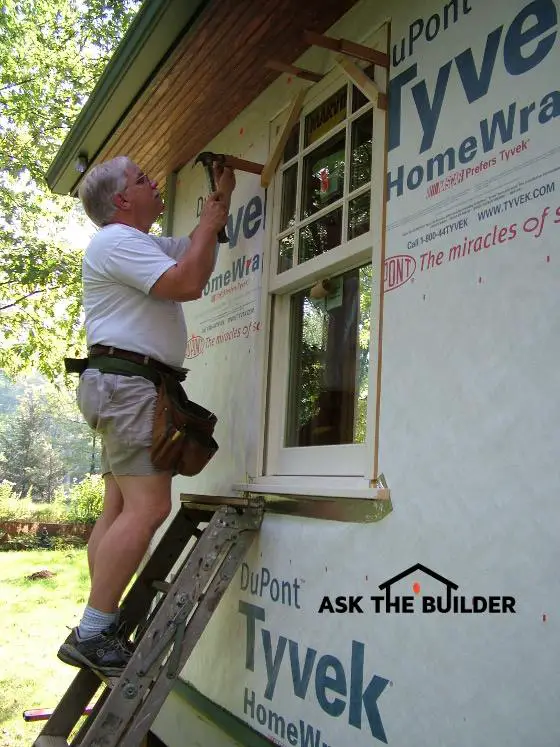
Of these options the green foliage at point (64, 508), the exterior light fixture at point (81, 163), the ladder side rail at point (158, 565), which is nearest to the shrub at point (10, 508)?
the green foliage at point (64, 508)

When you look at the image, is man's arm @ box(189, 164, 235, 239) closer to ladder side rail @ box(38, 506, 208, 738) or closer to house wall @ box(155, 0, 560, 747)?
house wall @ box(155, 0, 560, 747)

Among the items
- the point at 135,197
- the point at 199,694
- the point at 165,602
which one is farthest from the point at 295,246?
the point at 199,694

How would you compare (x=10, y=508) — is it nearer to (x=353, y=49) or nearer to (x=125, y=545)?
(x=125, y=545)

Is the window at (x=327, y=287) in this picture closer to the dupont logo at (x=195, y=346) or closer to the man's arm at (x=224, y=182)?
the man's arm at (x=224, y=182)

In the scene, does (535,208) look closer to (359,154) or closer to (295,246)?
(359,154)

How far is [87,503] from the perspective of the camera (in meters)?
16.1

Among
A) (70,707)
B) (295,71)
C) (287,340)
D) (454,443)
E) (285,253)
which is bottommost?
(70,707)

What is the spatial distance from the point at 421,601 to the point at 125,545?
1037mm

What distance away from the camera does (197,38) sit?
2.87 m

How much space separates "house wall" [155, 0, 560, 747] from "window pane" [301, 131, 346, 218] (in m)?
0.46

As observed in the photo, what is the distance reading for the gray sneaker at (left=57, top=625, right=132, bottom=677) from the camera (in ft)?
7.47

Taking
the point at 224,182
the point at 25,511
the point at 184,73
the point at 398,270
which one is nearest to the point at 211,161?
the point at 224,182

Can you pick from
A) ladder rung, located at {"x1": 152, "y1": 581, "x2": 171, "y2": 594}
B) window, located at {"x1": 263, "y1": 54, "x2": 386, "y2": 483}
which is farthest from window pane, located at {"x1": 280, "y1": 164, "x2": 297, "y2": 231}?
ladder rung, located at {"x1": 152, "y1": 581, "x2": 171, "y2": 594}

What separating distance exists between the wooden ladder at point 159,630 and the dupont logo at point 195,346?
3.17 feet
